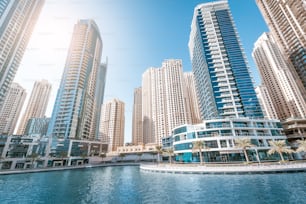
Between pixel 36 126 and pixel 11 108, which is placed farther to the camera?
pixel 36 126

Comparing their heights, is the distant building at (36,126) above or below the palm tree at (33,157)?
above

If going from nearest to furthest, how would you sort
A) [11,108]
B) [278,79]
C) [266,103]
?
[278,79], [266,103], [11,108]

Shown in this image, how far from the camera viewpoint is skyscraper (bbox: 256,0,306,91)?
269ft

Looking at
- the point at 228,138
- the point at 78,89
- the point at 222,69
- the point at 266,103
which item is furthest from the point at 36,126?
the point at 266,103

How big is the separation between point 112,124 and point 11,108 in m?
93.1

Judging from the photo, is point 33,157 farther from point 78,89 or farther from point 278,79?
point 278,79

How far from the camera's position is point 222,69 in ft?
277

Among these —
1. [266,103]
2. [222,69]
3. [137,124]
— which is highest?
[222,69]

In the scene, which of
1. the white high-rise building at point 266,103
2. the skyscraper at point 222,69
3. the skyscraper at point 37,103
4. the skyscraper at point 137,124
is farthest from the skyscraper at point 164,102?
the skyscraper at point 37,103

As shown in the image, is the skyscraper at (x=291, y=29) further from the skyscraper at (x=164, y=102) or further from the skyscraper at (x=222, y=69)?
the skyscraper at (x=164, y=102)

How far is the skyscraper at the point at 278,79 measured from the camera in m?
106

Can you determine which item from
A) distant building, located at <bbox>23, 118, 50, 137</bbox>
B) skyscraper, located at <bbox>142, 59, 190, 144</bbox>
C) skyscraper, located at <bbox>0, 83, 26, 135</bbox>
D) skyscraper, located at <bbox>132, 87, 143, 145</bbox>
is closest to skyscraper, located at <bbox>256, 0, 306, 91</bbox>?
skyscraper, located at <bbox>142, 59, 190, 144</bbox>

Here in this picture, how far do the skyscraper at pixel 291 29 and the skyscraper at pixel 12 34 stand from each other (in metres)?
174

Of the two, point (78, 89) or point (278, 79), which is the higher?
point (278, 79)
